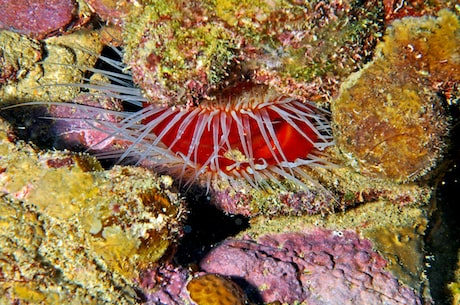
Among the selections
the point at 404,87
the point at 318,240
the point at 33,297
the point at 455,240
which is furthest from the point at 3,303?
the point at 455,240

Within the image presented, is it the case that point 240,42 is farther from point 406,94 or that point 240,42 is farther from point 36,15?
Answer: point 36,15

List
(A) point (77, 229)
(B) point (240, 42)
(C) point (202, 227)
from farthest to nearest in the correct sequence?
(C) point (202, 227), (A) point (77, 229), (B) point (240, 42)

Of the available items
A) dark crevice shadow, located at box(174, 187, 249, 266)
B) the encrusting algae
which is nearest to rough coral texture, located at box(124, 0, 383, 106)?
the encrusting algae

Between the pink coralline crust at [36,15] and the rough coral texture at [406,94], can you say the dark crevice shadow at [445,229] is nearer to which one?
Answer: the rough coral texture at [406,94]

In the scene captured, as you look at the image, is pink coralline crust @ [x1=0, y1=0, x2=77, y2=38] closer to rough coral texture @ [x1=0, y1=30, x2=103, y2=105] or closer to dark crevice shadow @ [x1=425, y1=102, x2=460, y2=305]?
rough coral texture @ [x1=0, y1=30, x2=103, y2=105]

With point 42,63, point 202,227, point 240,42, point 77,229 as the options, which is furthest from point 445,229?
point 42,63

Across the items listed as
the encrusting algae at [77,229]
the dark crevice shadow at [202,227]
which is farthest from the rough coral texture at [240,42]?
the dark crevice shadow at [202,227]

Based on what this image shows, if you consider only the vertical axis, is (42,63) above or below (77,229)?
above
